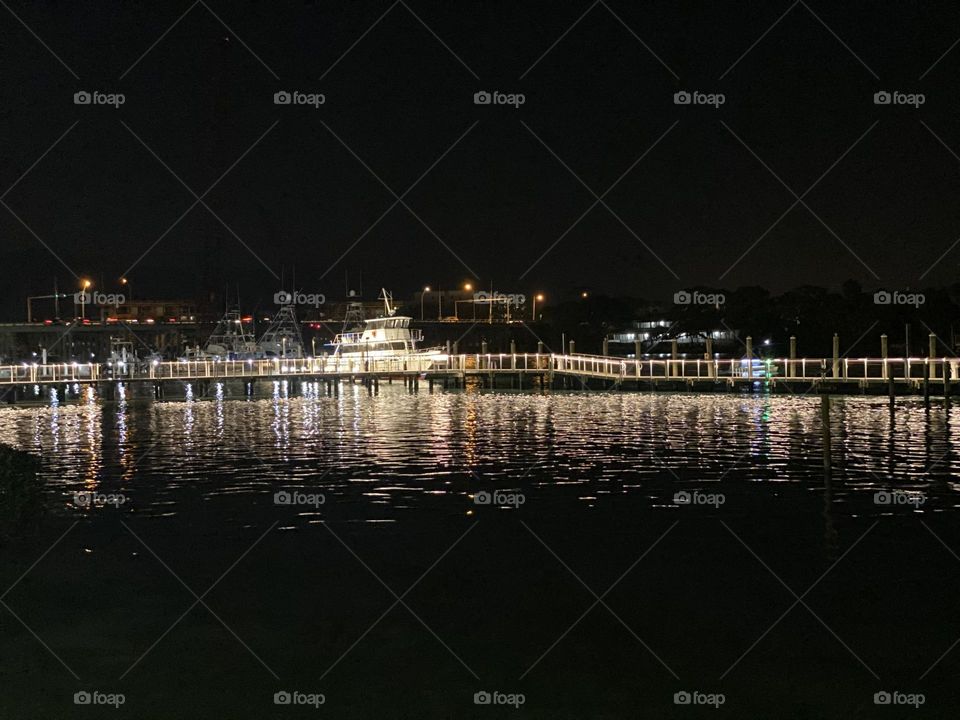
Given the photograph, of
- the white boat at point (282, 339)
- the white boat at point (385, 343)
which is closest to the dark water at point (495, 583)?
the white boat at point (385, 343)

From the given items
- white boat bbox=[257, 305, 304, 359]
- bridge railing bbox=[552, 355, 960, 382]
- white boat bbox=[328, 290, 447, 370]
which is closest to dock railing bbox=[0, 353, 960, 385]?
bridge railing bbox=[552, 355, 960, 382]

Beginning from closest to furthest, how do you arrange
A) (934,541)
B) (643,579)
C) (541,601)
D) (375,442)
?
1. (541,601)
2. (643,579)
3. (934,541)
4. (375,442)

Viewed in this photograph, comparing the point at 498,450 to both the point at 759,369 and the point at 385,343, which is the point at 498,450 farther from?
the point at 385,343

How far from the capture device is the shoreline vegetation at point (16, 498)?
20.5 meters

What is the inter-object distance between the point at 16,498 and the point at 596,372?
164ft

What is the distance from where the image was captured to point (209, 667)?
1360cm

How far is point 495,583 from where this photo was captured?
17844 millimetres

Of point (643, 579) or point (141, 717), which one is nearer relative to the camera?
point (141, 717)

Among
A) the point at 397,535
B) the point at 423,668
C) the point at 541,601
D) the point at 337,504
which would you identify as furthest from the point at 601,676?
the point at 337,504

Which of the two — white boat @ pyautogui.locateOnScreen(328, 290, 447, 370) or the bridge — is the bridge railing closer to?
the bridge

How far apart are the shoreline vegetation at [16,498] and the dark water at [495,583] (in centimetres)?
54

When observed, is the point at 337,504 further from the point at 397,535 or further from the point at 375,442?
the point at 375,442

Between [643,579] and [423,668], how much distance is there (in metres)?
5.59

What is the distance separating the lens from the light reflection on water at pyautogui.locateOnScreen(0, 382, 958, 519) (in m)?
27.6
